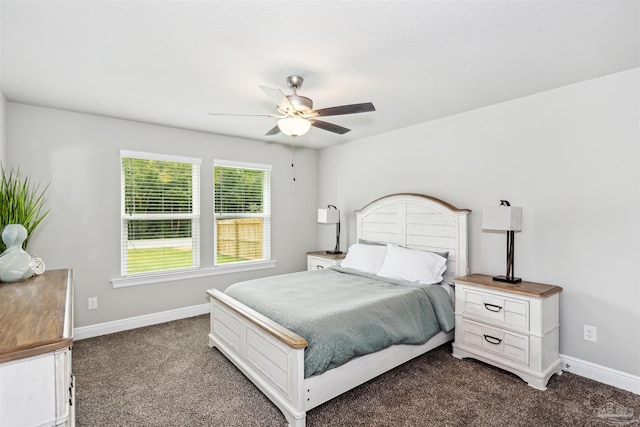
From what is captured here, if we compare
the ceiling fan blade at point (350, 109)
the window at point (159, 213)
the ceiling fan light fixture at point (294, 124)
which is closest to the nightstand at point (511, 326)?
the ceiling fan blade at point (350, 109)

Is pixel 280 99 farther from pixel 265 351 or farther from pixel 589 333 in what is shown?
A: pixel 589 333

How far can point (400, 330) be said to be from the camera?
2.63 m

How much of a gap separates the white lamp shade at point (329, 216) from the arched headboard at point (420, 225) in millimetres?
353

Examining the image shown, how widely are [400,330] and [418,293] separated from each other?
506 mm

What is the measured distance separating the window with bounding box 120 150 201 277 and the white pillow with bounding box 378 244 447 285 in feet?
8.46

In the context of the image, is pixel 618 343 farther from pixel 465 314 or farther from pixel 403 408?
pixel 403 408

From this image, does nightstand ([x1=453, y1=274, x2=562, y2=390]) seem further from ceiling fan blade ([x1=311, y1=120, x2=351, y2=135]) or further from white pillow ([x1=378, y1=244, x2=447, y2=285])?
ceiling fan blade ([x1=311, y1=120, x2=351, y2=135])

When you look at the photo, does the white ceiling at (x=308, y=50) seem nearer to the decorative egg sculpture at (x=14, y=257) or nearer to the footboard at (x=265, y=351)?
the decorative egg sculpture at (x=14, y=257)

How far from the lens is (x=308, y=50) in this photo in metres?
2.17

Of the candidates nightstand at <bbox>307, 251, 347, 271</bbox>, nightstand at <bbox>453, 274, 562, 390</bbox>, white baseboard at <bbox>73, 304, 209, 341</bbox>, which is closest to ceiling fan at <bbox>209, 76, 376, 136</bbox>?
nightstand at <bbox>453, 274, 562, 390</bbox>

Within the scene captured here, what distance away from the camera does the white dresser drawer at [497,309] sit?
2.64m

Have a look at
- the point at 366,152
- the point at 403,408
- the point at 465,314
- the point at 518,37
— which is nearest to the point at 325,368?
the point at 403,408

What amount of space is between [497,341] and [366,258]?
1.57 m

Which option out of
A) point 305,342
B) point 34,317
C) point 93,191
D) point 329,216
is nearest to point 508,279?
point 305,342
